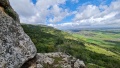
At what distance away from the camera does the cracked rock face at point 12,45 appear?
20.9 meters

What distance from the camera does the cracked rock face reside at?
2086cm

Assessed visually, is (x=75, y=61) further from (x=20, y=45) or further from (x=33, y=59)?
(x=20, y=45)

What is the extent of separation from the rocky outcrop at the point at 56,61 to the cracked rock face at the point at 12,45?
84.7 inches

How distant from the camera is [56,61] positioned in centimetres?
2877

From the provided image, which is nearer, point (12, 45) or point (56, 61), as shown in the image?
point (12, 45)

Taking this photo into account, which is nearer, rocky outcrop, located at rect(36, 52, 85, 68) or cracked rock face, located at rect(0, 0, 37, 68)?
cracked rock face, located at rect(0, 0, 37, 68)

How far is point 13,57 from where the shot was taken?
71.1 ft

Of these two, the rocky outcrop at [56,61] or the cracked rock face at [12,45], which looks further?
the rocky outcrop at [56,61]

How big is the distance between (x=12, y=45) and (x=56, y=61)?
906 cm

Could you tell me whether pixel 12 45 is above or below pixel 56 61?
above

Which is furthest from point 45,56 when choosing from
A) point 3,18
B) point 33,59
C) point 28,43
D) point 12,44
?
point 3,18

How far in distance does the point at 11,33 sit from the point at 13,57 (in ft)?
11.4

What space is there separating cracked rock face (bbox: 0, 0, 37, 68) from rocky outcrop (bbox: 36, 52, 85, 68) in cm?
215

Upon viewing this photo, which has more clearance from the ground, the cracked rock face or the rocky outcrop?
the cracked rock face
